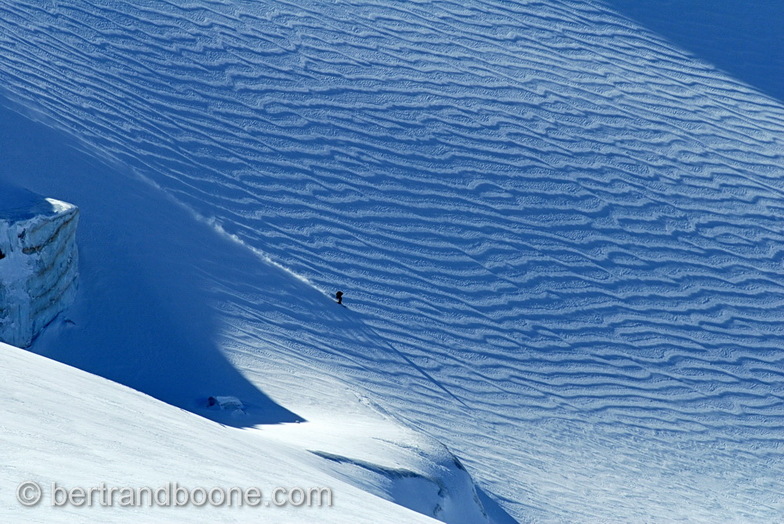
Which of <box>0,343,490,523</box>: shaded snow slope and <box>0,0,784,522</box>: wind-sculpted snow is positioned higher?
<box>0,0,784,522</box>: wind-sculpted snow

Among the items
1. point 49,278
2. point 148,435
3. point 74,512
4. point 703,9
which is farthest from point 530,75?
point 74,512

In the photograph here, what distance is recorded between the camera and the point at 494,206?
36.9 feet

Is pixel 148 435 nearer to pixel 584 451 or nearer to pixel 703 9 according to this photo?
pixel 584 451

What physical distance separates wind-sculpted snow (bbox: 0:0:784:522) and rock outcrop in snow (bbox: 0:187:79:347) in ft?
5.50

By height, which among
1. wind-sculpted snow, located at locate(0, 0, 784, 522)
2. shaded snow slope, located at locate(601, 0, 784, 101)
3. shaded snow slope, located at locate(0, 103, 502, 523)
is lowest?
shaded snow slope, located at locate(0, 103, 502, 523)

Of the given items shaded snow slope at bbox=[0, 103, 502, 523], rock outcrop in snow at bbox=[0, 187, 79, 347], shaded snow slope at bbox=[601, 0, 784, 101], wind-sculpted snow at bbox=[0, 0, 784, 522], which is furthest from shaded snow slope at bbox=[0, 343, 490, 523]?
shaded snow slope at bbox=[601, 0, 784, 101]

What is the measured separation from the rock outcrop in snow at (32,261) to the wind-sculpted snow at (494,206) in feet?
5.50

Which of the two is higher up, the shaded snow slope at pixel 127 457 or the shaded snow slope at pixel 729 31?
the shaded snow slope at pixel 729 31

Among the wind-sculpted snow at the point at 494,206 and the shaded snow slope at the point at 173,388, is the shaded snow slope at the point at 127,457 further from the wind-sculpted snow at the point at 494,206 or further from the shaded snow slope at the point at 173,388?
the wind-sculpted snow at the point at 494,206

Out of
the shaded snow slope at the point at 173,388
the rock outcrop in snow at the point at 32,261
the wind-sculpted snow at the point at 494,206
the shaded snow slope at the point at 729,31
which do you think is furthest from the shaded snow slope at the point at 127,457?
the shaded snow slope at the point at 729,31

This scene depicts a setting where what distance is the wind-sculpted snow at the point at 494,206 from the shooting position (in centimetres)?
896

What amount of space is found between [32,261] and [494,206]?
231 inches

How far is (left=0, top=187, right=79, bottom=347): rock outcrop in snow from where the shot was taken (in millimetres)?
6645

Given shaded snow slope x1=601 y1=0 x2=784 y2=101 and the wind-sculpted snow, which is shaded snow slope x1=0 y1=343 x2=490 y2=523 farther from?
shaded snow slope x1=601 y1=0 x2=784 y2=101
